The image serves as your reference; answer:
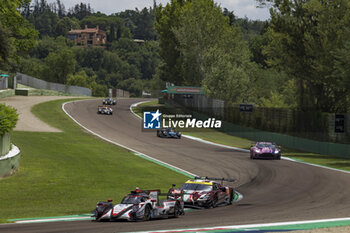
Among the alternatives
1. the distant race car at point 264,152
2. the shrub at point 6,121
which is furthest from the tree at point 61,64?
the shrub at point 6,121

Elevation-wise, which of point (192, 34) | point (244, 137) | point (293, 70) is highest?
point (192, 34)

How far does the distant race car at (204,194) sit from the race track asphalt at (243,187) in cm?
56

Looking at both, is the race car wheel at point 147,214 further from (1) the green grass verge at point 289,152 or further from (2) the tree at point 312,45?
(2) the tree at point 312,45

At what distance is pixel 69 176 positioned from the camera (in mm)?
28266

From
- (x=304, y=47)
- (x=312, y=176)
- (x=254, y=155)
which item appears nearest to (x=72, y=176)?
(x=312, y=176)

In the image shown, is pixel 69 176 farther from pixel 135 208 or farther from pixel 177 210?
pixel 135 208

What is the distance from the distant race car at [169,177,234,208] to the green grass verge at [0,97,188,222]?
347 cm

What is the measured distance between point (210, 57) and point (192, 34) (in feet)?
17.0

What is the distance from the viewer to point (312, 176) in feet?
108

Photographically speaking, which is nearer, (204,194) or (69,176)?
(204,194)

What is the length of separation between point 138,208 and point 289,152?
35.1 meters

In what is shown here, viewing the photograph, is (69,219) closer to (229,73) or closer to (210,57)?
(229,73)

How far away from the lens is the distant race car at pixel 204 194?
21297mm

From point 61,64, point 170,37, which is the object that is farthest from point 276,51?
point 61,64
